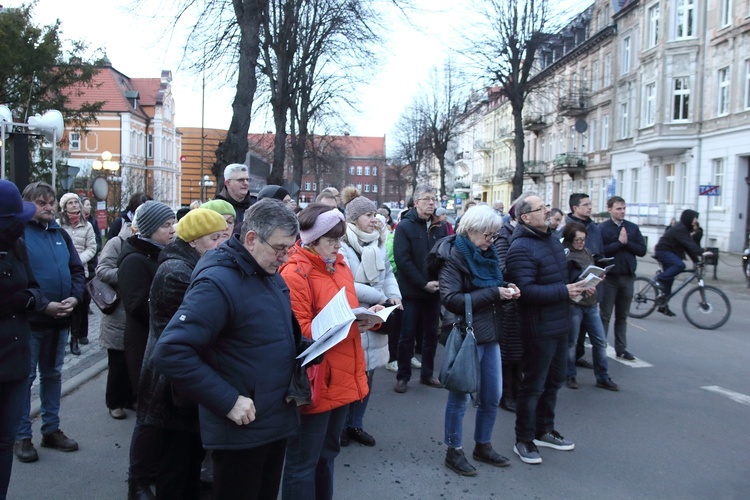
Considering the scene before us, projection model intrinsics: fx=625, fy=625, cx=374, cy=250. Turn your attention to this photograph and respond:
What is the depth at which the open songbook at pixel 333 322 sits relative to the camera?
9.29 ft

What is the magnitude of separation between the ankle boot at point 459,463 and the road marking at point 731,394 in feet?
11.3

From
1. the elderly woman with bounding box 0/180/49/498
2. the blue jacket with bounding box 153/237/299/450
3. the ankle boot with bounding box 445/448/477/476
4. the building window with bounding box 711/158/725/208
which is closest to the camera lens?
the blue jacket with bounding box 153/237/299/450

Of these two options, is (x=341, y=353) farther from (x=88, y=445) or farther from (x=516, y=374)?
(x=516, y=374)

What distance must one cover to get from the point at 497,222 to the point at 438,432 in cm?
210

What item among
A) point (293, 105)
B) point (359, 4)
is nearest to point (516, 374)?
point (359, 4)

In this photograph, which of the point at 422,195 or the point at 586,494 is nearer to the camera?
the point at 586,494

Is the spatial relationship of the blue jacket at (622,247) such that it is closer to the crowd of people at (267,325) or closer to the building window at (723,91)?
the crowd of people at (267,325)

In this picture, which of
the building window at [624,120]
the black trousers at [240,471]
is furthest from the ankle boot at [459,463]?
the building window at [624,120]

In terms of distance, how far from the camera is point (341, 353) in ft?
10.9

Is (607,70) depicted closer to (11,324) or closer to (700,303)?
(700,303)

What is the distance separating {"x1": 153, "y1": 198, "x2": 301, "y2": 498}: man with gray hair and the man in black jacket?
5.87 metres

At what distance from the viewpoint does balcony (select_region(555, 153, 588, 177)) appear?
45.5m

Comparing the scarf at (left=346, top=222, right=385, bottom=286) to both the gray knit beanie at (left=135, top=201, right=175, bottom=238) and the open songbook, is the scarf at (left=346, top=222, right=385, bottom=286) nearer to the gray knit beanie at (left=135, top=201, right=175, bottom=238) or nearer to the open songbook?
the gray knit beanie at (left=135, top=201, right=175, bottom=238)

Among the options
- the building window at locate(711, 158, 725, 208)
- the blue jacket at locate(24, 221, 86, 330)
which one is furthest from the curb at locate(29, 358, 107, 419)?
the building window at locate(711, 158, 725, 208)
